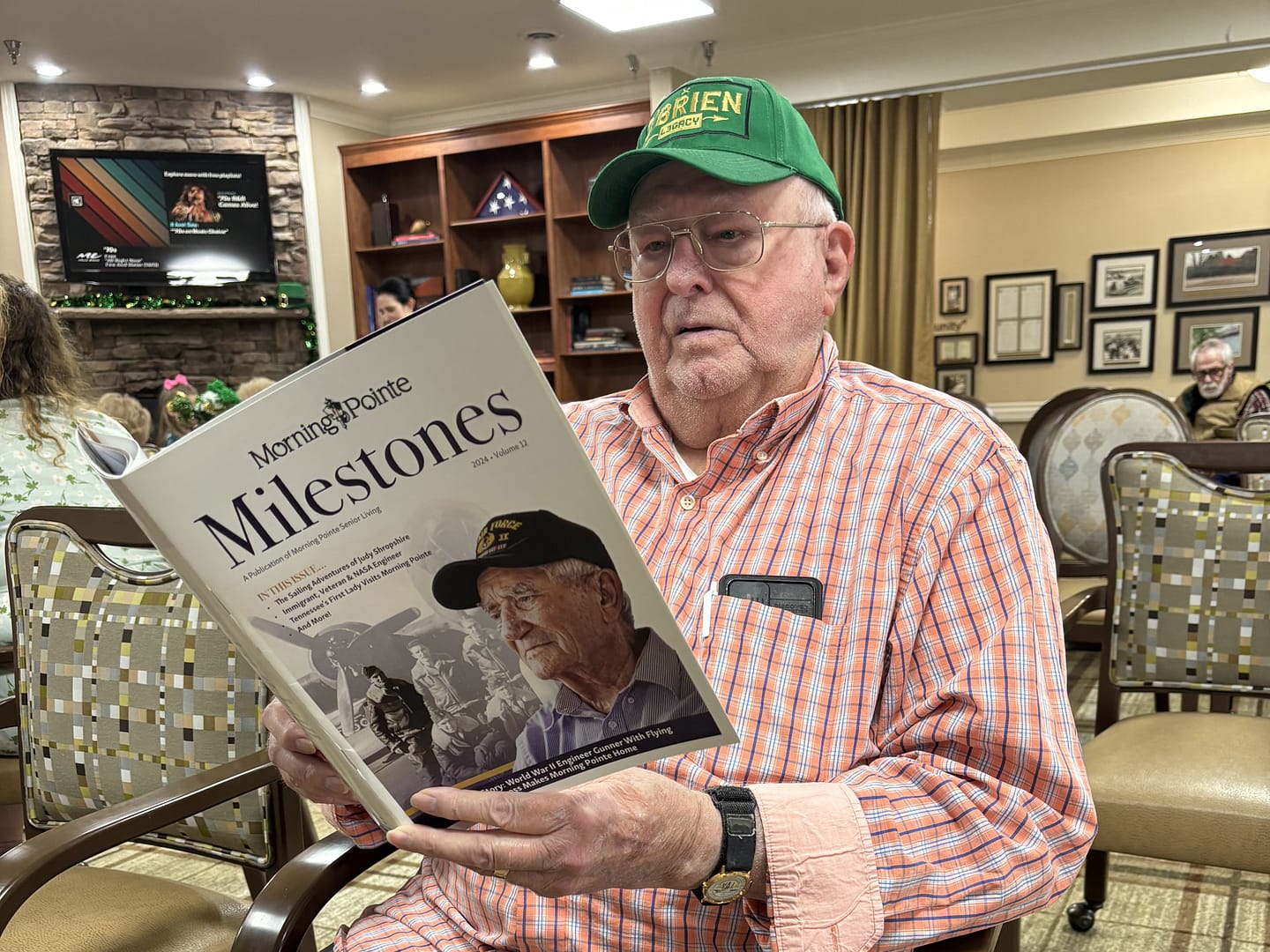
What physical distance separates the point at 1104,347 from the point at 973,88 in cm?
255

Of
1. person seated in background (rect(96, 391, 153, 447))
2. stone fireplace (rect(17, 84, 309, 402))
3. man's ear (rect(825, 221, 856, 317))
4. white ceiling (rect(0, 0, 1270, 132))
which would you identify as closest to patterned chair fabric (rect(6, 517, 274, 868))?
man's ear (rect(825, 221, 856, 317))

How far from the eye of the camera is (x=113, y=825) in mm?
1012

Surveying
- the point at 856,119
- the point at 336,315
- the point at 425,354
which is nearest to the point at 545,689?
the point at 425,354

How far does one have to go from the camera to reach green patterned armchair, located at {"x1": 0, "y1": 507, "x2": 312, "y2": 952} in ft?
3.58

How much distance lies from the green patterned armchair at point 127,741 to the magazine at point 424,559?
22.6 inches

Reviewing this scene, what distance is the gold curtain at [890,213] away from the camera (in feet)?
16.6

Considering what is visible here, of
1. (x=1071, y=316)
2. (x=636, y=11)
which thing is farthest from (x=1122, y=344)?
(x=636, y=11)

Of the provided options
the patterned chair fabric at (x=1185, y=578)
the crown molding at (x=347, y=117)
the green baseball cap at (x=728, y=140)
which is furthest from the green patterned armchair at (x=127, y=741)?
the crown molding at (x=347, y=117)

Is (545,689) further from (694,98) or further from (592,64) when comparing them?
(592,64)

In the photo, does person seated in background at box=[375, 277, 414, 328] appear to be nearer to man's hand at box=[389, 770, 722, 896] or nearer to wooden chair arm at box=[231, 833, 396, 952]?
wooden chair arm at box=[231, 833, 396, 952]

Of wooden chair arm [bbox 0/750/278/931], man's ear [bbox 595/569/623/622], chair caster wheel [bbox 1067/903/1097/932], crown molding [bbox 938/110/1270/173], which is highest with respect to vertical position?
crown molding [bbox 938/110/1270/173]

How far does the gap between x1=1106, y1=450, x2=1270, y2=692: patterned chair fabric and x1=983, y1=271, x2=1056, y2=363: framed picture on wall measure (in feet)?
A: 18.0

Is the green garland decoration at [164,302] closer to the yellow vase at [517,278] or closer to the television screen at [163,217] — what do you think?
the television screen at [163,217]

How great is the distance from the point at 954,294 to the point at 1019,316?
19.5 inches
